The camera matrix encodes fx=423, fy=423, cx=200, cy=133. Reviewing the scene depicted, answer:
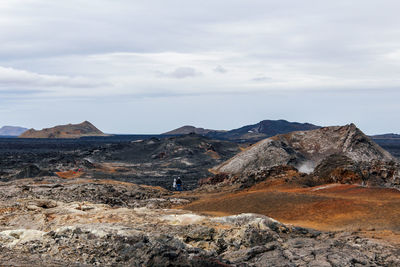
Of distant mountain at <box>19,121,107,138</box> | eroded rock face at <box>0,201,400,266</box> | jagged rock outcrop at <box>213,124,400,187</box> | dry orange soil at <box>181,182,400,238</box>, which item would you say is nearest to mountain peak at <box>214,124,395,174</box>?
jagged rock outcrop at <box>213,124,400,187</box>

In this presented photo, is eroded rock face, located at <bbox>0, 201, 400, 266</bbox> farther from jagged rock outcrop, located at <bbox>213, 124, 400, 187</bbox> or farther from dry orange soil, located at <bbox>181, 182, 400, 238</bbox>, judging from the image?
jagged rock outcrop, located at <bbox>213, 124, 400, 187</bbox>

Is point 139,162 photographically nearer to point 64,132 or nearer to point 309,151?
point 309,151

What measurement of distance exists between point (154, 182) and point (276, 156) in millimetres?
13355

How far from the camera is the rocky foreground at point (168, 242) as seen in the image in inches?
398

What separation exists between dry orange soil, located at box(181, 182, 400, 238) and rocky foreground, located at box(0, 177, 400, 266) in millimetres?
3168

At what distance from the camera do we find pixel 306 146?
49.7m

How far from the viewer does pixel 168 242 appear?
11289 millimetres

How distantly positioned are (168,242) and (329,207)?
428 inches

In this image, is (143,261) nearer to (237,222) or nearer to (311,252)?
(311,252)

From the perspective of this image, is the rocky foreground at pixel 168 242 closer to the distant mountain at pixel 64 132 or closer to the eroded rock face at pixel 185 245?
the eroded rock face at pixel 185 245

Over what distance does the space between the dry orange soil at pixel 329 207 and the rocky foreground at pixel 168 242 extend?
3168mm

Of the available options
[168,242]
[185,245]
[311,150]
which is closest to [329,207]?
[185,245]

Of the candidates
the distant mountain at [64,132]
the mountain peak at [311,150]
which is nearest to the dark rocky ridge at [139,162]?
the mountain peak at [311,150]

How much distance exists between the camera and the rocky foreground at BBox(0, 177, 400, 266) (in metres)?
10.1
